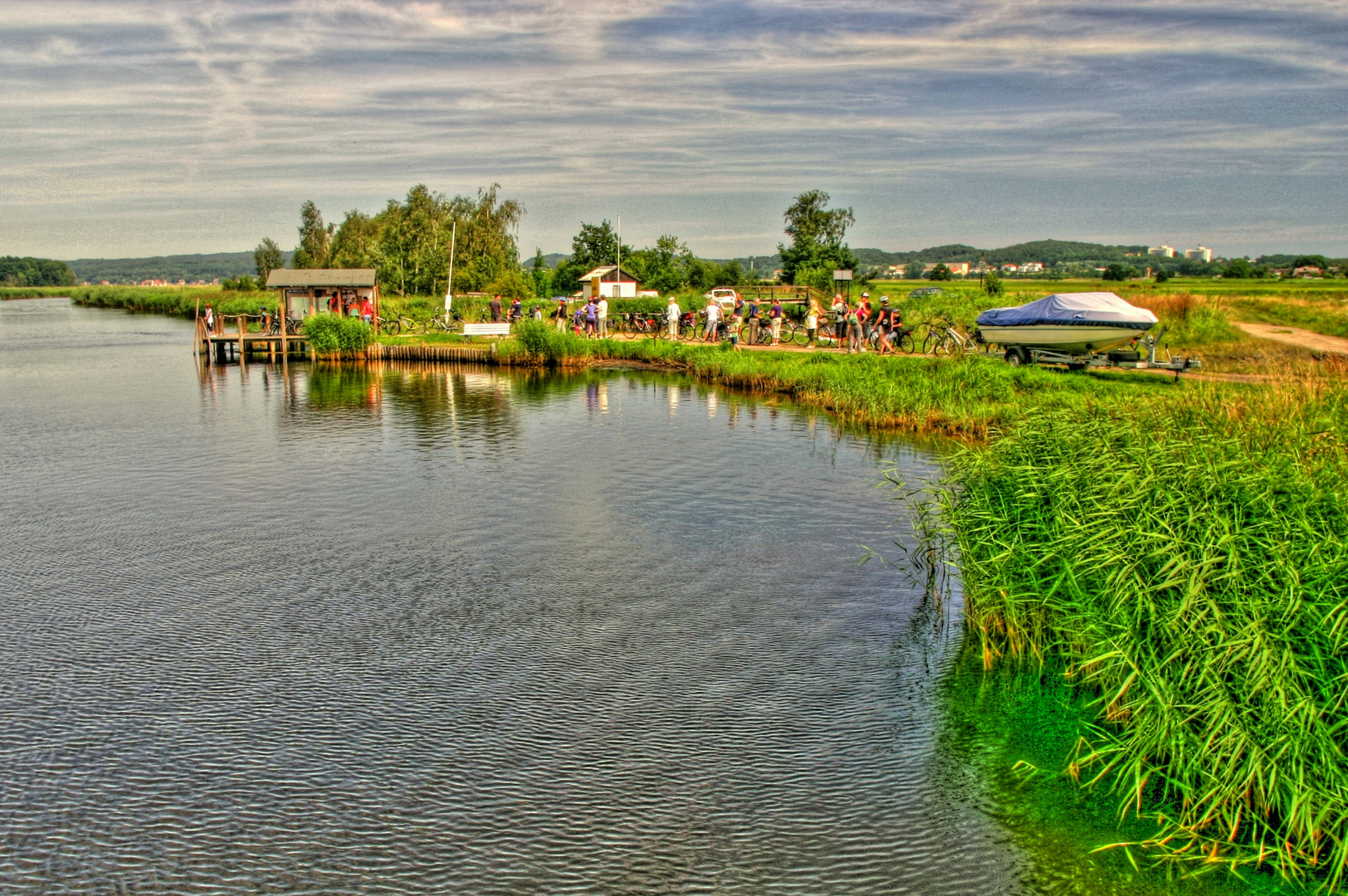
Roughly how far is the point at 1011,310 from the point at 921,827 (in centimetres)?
2039

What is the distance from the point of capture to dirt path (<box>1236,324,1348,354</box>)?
30.9 metres

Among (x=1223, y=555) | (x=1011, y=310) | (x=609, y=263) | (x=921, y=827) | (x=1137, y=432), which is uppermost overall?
(x=609, y=263)

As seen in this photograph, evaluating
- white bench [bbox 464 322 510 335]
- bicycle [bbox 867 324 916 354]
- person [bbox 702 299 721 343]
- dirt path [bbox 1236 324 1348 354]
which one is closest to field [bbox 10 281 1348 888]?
bicycle [bbox 867 324 916 354]

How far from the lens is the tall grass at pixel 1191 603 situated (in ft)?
20.0

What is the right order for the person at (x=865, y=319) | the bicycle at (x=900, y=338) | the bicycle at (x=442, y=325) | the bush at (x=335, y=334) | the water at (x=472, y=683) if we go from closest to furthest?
the water at (x=472, y=683)
the bicycle at (x=900, y=338)
the person at (x=865, y=319)
the bush at (x=335, y=334)
the bicycle at (x=442, y=325)

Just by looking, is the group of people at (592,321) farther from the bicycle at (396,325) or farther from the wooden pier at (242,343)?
the wooden pier at (242,343)

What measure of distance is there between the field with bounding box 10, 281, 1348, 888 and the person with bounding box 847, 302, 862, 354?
17353 mm

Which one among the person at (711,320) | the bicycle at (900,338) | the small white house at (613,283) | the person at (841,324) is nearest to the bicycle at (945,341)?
the bicycle at (900,338)

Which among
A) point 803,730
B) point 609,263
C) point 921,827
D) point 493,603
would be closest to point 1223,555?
point 921,827

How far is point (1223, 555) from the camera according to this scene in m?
7.28

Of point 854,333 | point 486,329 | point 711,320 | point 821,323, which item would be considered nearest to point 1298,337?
point 821,323

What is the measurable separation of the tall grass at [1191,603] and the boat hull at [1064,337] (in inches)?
521

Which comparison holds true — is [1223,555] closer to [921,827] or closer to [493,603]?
[921,827]

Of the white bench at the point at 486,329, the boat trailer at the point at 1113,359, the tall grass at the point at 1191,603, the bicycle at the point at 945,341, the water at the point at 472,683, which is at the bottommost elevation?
the water at the point at 472,683
